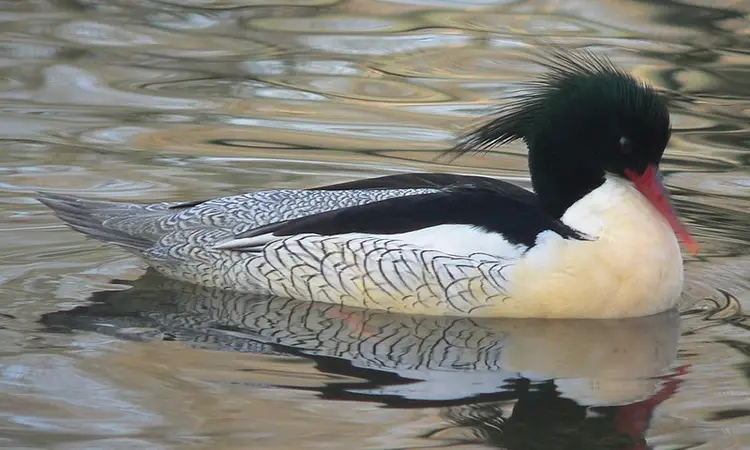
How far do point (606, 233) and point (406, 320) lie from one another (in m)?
1.10

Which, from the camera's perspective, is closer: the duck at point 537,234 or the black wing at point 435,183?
the duck at point 537,234

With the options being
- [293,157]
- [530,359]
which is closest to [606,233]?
[530,359]

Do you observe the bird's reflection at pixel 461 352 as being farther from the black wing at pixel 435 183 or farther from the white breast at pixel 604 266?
the black wing at pixel 435 183

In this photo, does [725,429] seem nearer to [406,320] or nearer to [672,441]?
[672,441]

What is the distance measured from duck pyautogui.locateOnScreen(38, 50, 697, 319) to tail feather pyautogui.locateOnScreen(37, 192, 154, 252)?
0.75m

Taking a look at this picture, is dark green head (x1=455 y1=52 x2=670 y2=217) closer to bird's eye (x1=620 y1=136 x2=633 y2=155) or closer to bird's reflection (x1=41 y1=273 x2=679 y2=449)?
bird's eye (x1=620 y1=136 x2=633 y2=155)

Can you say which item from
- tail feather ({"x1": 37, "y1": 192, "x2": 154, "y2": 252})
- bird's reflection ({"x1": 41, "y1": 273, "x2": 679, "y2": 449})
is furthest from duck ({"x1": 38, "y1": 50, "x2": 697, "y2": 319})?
tail feather ({"x1": 37, "y1": 192, "x2": 154, "y2": 252})

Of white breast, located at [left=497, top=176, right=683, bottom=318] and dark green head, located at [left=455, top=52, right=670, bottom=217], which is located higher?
dark green head, located at [left=455, top=52, right=670, bottom=217]

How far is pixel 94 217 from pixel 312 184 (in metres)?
2.14

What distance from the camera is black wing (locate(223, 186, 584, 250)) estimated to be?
739 centimetres

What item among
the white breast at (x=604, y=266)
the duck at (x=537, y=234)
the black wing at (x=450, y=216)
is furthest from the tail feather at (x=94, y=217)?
the white breast at (x=604, y=266)

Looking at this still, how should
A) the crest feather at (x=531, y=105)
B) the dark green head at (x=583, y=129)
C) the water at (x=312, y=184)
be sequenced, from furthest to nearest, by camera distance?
1. the crest feather at (x=531, y=105)
2. the dark green head at (x=583, y=129)
3. the water at (x=312, y=184)

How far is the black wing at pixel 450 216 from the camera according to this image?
7395 millimetres

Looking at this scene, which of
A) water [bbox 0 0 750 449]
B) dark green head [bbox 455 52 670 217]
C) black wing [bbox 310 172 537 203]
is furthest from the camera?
black wing [bbox 310 172 537 203]
